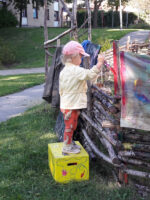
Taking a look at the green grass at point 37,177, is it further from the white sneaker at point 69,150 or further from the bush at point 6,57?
the bush at point 6,57

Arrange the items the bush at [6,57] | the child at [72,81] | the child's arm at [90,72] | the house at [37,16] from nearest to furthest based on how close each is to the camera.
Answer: the child's arm at [90,72], the child at [72,81], the bush at [6,57], the house at [37,16]

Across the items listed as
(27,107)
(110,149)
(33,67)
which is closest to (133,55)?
(110,149)

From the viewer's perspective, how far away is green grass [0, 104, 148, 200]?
3.37m

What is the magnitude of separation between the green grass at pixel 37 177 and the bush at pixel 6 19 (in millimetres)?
25235

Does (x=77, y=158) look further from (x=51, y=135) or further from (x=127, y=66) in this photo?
(x=51, y=135)

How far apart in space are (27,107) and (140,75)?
528cm

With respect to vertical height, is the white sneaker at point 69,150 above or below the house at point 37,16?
below

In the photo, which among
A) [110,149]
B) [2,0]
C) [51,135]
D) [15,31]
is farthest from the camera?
[2,0]

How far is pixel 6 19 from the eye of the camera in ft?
96.3

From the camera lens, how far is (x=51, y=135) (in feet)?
17.5

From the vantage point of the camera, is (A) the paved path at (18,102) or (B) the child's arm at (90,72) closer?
(B) the child's arm at (90,72)

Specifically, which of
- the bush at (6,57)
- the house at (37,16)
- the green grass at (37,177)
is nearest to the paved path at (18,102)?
the green grass at (37,177)

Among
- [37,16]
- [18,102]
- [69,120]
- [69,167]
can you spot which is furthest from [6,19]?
[69,167]

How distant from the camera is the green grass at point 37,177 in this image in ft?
11.1
